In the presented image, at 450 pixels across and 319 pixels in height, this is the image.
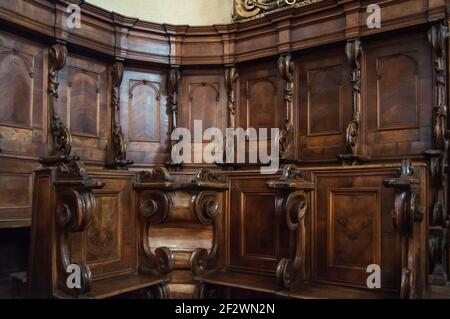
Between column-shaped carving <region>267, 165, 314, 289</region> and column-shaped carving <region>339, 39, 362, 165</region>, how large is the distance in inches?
50.5

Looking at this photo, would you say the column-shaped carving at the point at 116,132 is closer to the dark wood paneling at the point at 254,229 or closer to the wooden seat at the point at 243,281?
the dark wood paneling at the point at 254,229

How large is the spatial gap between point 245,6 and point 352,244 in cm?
342

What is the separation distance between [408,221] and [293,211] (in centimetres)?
75

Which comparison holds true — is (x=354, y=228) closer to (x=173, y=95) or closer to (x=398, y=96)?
(x=398, y=96)

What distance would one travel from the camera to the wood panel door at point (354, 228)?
2754mm

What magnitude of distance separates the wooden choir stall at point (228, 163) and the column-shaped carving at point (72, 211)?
1cm

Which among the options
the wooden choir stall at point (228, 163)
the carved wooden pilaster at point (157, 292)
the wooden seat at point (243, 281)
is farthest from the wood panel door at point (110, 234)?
the wooden seat at point (243, 281)

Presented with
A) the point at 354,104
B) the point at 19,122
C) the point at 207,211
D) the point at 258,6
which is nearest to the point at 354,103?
the point at 354,104

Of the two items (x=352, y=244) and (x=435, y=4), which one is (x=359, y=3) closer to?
(x=435, y=4)

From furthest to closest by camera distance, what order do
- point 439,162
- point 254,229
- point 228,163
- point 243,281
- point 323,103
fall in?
point 228,163 → point 323,103 → point 439,162 → point 254,229 → point 243,281

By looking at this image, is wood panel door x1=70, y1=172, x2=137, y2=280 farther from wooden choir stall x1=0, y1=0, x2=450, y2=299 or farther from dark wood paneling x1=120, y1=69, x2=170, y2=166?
dark wood paneling x1=120, y1=69, x2=170, y2=166

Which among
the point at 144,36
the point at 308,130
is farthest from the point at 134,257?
the point at 144,36

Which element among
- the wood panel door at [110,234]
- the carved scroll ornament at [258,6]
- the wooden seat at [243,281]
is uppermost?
the carved scroll ornament at [258,6]

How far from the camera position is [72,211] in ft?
8.99
